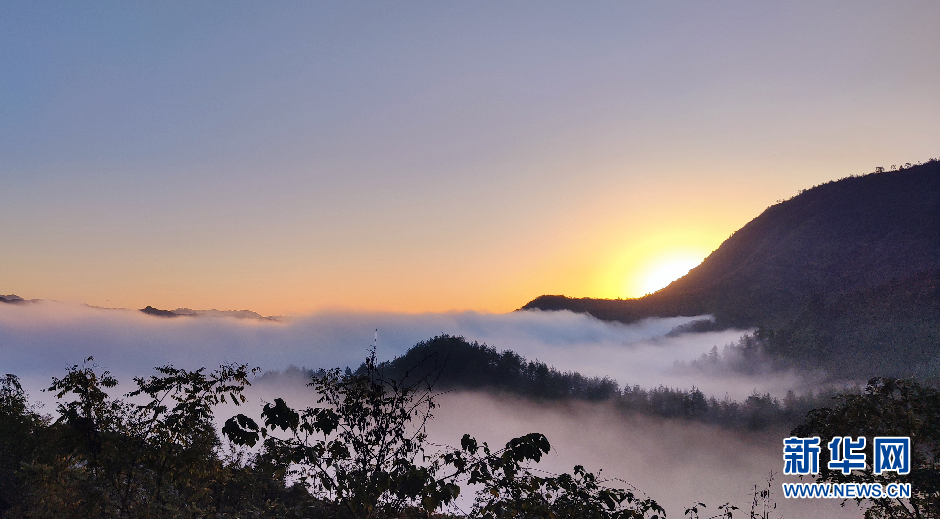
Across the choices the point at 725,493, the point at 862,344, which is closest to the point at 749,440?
the point at 725,493

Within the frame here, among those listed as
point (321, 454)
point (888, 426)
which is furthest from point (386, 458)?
point (888, 426)

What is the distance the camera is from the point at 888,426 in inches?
486

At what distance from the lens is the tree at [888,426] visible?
11.6 m

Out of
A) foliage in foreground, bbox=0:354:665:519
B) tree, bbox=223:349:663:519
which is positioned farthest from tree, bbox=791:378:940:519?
tree, bbox=223:349:663:519

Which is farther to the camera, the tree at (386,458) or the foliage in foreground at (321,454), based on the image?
the foliage in foreground at (321,454)

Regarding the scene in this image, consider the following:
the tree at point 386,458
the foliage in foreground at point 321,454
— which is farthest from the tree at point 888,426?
the tree at point 386,458

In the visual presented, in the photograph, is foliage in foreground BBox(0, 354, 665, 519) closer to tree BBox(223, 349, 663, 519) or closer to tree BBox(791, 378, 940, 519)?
tree BBox(223, 349, 663, 519)

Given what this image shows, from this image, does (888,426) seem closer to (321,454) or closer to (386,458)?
(386,458)

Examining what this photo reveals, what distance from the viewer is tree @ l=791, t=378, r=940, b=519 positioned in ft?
38.2

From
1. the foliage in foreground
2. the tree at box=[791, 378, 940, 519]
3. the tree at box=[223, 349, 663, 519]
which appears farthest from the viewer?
the tree at box=[791, 378, 940, 519]

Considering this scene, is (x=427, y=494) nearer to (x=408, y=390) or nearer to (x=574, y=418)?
(x=408, y=390)

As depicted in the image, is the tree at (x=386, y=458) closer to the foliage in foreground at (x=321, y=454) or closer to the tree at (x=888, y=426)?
the foliage in foreground at (x=321, y=454)

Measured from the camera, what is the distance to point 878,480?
38.4 ft

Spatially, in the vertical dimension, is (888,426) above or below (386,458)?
below
